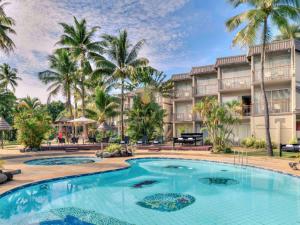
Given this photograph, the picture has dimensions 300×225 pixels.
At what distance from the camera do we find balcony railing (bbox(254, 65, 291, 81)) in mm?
21934

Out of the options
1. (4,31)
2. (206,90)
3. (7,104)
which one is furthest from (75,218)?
(7,104)

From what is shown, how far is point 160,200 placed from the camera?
825 cm

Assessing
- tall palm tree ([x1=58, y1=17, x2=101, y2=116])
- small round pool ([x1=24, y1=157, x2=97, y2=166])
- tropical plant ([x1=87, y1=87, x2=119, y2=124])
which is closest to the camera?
small round pool ([x1=24, y1=157, x2=97, y2=166])

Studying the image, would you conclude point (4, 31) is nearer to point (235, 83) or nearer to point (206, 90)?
point (206, 90)

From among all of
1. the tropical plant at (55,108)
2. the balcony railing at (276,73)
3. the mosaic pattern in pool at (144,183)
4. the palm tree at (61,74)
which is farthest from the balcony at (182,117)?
the tropical plant at (55,108)

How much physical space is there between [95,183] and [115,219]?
155 inches

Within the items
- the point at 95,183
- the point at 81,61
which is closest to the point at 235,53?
the point at 81,61

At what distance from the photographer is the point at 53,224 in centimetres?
619

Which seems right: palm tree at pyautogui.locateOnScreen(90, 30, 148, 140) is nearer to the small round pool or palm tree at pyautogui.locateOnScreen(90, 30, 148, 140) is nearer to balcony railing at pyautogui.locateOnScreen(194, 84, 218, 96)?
balcony railing at pyautogui.locateOnScreen(194, 84, 218, 96)

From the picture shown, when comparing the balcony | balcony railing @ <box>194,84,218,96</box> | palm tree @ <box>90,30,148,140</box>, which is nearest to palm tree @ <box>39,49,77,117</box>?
palm tree @ <box>90,30,148,140</box>

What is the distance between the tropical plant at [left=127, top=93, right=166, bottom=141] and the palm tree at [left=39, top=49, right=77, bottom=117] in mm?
9411

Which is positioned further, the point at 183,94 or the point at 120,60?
the point at 183,94

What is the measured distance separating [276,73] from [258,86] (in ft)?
6.18

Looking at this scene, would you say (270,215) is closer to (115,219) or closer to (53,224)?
(115,219)
